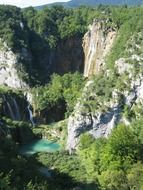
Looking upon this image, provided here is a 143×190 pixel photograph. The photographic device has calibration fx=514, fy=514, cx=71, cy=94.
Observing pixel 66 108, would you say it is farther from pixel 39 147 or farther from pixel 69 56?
pixel 69 56

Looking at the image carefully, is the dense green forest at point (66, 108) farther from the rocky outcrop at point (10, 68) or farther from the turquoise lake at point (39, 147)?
the turquoise lake at point (39, 147)

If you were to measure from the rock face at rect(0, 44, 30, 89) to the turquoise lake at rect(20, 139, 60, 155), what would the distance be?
28121 millimetres

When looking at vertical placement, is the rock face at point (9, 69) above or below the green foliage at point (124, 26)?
below

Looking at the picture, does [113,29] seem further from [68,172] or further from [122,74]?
[68,172]

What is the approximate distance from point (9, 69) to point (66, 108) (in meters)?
19.2

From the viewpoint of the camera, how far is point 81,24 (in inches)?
5871

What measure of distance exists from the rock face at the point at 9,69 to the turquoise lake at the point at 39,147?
28.1m

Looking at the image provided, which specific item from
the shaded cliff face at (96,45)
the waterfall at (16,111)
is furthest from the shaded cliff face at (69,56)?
the waterfall at (16,111)

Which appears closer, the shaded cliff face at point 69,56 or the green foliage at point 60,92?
the green foliage at point 60,92

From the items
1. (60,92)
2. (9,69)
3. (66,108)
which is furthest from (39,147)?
(9,69)

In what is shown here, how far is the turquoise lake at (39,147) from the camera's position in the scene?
9141 centimetres

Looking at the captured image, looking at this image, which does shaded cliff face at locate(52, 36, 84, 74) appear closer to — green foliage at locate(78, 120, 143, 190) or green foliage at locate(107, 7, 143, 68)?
green foliage at locate(107, 7, 143, 68)

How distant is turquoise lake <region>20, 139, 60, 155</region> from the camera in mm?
91406

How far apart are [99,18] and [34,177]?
88.0 meters
